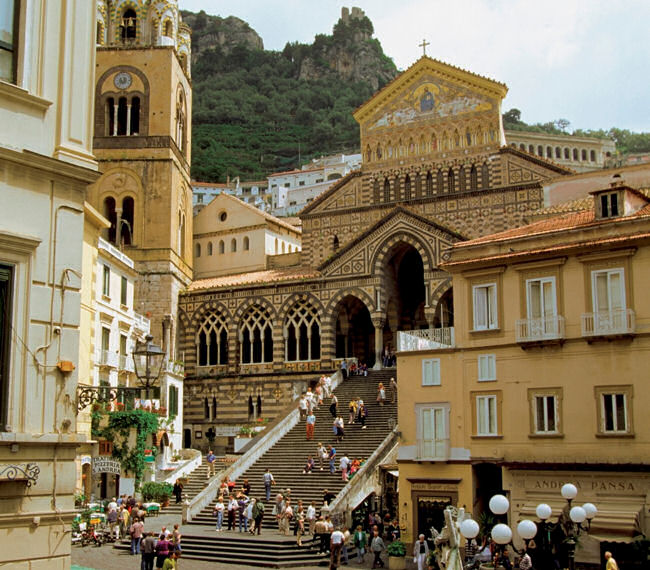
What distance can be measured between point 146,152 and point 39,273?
4277cm

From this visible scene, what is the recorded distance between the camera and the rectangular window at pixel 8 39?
9.59 meters

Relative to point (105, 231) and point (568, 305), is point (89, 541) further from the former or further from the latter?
point (105, 231)

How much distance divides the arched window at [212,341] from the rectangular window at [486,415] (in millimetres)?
23038

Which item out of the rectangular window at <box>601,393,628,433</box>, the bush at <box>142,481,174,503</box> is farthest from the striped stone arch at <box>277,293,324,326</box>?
the rectangular window at <box>601,393,628,433</box>

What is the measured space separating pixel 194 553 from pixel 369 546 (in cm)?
551

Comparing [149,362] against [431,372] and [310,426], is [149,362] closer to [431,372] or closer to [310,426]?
[431,372]

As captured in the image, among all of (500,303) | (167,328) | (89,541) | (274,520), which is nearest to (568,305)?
(500,303)

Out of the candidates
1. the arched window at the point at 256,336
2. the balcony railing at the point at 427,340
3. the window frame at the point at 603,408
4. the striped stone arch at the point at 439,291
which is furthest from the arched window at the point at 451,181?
the window frame at the point at 603,408

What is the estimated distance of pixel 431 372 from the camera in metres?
30.0

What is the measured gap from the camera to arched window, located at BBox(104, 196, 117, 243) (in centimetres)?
5106

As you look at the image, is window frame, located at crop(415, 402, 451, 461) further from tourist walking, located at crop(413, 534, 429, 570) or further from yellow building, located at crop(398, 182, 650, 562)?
tourist walking, located at crop(413, 534, 429, 570)

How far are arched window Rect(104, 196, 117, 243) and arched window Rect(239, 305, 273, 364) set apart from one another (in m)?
8.97

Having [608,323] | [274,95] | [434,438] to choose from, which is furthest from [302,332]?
[274,95]

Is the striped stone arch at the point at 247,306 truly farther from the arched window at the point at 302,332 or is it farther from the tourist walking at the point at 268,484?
the tourist walking at the point at 268,484
